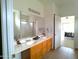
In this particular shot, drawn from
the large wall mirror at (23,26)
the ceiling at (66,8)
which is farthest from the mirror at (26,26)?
the ceiling at (66,8)

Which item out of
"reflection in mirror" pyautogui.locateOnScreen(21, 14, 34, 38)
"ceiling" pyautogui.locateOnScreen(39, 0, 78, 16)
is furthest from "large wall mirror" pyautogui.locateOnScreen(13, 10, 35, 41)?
"ceiling" pyautogui.locateOnScreen(39, 0, 78, 16)

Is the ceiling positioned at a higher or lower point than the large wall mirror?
higher

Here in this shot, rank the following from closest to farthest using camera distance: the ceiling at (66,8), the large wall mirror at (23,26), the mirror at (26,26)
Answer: the large wall mirror at (23,26), the mirror at (26,26), the ceiling at (66,8)

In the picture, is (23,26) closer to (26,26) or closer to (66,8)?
(26,26)

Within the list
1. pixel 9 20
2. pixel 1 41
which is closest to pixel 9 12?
pixel 9 20

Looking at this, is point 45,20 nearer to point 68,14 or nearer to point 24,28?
point 68,14

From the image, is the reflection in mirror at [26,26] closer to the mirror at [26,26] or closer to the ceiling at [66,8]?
the mirror at [26,26]

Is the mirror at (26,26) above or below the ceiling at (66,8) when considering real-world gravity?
below

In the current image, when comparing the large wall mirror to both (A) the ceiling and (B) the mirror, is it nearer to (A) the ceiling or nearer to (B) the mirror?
(B) the mirror

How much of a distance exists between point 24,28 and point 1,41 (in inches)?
63.7

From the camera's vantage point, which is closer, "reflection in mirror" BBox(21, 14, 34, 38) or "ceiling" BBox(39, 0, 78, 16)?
"reflection in mirror" BBox(21, 14, 34, 38)

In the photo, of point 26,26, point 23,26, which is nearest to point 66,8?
point 26,26

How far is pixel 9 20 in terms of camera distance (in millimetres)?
977

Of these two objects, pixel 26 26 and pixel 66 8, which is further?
pixel 66 8
